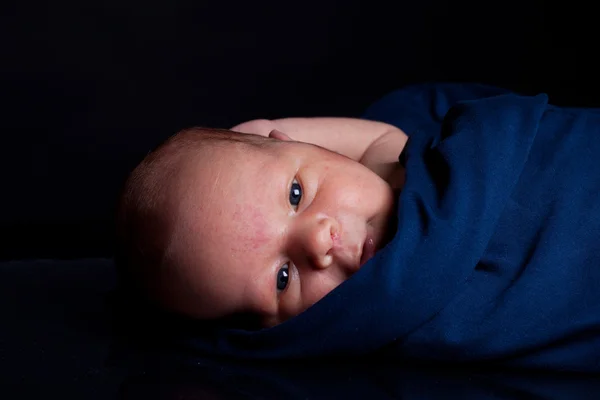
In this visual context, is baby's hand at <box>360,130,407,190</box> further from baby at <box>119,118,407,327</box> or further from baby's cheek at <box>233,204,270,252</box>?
baby's cheek at <box>233,204,270,252</box>

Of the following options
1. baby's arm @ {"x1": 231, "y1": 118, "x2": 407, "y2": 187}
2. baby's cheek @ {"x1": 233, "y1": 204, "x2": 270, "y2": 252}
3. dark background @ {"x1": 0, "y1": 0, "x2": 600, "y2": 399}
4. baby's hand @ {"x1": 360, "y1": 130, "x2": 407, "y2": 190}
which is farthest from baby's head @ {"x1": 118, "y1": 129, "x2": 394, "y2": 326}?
dark background @ {"x1": 0, "y1": 0, "x2": 600, "y2": 399}

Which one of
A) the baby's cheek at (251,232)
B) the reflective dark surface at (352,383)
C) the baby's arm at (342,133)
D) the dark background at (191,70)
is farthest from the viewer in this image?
the dark background at (191,70)

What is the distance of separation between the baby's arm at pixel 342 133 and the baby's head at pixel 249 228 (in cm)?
27

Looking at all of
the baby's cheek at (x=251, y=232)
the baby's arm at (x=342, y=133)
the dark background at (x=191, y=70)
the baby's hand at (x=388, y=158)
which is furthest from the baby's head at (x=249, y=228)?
the dark background at (x=191, y=70)

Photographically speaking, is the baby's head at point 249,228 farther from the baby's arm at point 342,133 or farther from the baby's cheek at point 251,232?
the baby's arm at point 342,133

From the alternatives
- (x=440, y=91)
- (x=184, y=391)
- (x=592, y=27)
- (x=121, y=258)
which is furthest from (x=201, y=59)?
(x=184, y=391)

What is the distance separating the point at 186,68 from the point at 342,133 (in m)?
0.44

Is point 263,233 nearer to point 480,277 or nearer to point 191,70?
point 480,277

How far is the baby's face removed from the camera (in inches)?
37.2

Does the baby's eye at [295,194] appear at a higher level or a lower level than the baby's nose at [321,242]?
higher

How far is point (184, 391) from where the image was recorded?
0.85 metres

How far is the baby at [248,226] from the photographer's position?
0.95 meters

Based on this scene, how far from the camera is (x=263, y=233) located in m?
0.94

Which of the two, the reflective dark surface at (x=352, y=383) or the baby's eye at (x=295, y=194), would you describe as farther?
the baby's eye at (x=295, y=194)
